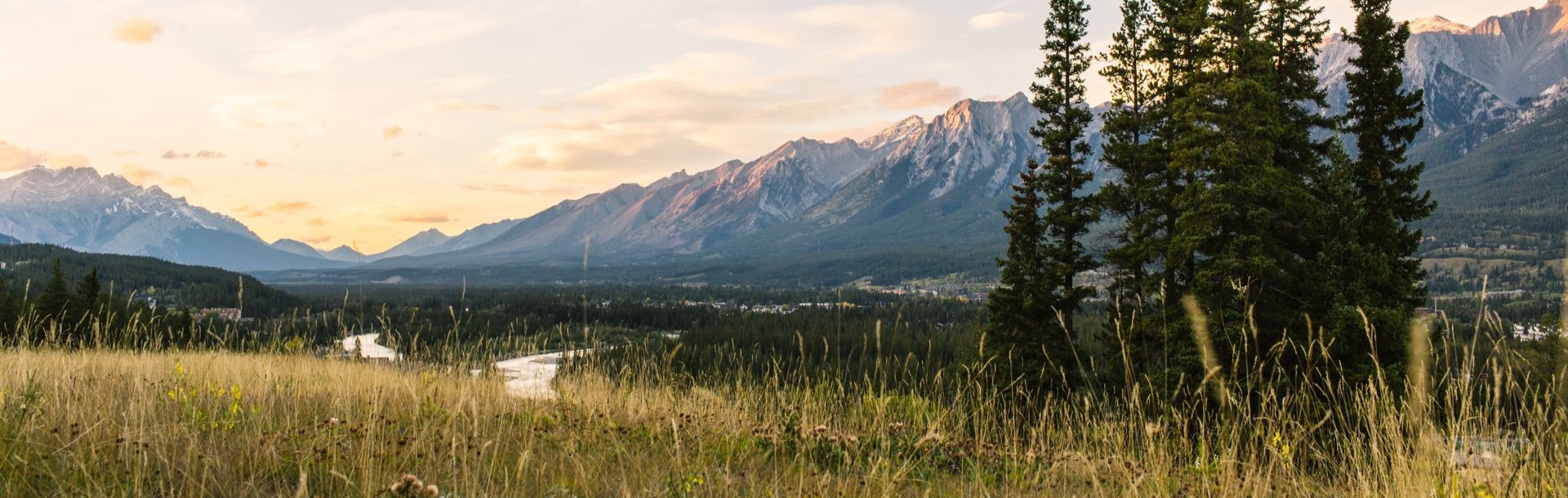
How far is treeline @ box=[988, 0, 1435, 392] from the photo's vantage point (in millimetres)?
21344

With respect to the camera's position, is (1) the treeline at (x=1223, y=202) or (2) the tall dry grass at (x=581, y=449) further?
(1) the treeline at (x=1223, y=202)

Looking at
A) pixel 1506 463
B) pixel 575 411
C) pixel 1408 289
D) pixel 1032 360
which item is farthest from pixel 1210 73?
pixel 575 411

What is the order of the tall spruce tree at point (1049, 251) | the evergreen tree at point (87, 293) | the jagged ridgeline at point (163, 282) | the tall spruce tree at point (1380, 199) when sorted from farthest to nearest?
1. the jagged ridgeline at point (163, 282)
2. the evergreen tree at point (87, 293)
3. the tall spruce tree at point (1049, 251)
4. the tall spruce tree at point (1380, 199)

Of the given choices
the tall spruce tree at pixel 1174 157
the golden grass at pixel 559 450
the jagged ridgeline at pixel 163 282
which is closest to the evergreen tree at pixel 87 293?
the golden grass at pixel 559 450

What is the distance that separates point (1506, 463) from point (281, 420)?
9199mm

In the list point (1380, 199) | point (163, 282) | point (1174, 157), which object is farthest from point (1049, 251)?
point (163, 282)

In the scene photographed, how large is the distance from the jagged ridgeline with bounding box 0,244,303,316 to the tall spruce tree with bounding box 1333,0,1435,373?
161m

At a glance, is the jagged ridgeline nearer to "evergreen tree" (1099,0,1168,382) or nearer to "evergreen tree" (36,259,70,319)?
"evergreen tree" (36,259,70,319)

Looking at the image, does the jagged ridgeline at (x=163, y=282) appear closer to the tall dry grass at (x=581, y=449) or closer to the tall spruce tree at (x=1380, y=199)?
the tall dry grass at (x=581, y=449)

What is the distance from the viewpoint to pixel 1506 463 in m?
5.55

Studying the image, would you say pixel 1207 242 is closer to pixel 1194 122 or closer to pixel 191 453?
pixel 1194 122

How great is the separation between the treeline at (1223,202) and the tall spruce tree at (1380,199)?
0.06 m

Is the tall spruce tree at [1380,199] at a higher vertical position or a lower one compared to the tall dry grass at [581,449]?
higher

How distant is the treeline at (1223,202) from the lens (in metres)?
21.3
